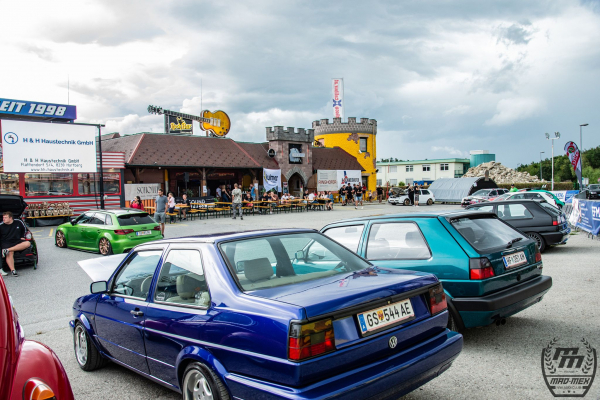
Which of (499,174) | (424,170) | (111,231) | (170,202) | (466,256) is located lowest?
(111,231)

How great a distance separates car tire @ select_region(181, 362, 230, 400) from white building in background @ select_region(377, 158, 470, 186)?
77.3 meters

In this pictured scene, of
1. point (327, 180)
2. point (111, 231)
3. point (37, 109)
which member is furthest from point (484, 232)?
point (327, 180)

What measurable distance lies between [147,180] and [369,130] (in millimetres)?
27618

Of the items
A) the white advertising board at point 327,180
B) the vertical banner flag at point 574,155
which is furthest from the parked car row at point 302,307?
the white advertising board at point 327,180

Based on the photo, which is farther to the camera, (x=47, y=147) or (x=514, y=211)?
(x=47, y=147)

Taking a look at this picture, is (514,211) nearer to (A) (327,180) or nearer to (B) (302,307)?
(B) (302,307)

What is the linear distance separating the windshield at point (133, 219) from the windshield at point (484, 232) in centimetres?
996

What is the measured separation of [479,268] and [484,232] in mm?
721

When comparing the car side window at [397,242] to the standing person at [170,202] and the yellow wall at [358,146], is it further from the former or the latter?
the yellow wall at [358,146]

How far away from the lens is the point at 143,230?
12211 mm

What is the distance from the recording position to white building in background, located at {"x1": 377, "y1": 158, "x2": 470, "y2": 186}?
261 feet

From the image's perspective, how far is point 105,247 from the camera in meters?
11.9

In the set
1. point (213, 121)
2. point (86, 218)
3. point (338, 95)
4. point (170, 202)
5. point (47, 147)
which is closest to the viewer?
point (86, 218)

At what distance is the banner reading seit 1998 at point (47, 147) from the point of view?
2000 cm
